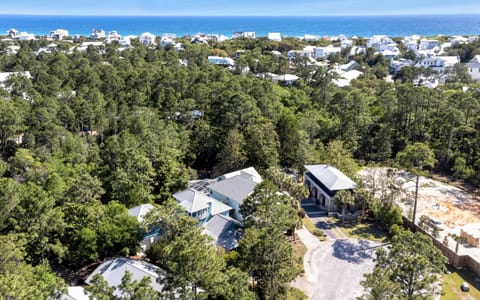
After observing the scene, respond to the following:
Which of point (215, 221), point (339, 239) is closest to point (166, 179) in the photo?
point (215, 221)

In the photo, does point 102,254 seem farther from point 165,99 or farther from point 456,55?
point 456,55

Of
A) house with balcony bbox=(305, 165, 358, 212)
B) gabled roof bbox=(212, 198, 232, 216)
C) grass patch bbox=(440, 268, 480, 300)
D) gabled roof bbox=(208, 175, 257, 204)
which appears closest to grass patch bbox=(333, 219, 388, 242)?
house with balcony bbox=(305, 165, 358, 212)

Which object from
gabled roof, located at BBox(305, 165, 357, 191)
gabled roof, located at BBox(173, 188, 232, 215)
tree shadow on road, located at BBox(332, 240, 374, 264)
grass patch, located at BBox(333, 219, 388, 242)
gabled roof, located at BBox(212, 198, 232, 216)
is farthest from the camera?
gabled roof, located at BBox(305, 165, 357, 191)

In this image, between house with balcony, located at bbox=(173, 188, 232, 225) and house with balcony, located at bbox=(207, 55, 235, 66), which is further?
house with balcony, located at bbox=(207, 55, 235, 66)

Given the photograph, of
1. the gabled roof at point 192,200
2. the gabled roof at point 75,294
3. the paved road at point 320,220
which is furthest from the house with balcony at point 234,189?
the gabled roof at point 75,294

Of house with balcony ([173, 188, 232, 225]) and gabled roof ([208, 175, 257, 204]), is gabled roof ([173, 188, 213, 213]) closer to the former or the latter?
house with balcony ([173, 188, 232, 225])

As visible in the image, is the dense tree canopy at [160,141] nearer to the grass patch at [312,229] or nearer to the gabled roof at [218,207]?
the grass patch at [312,229]
